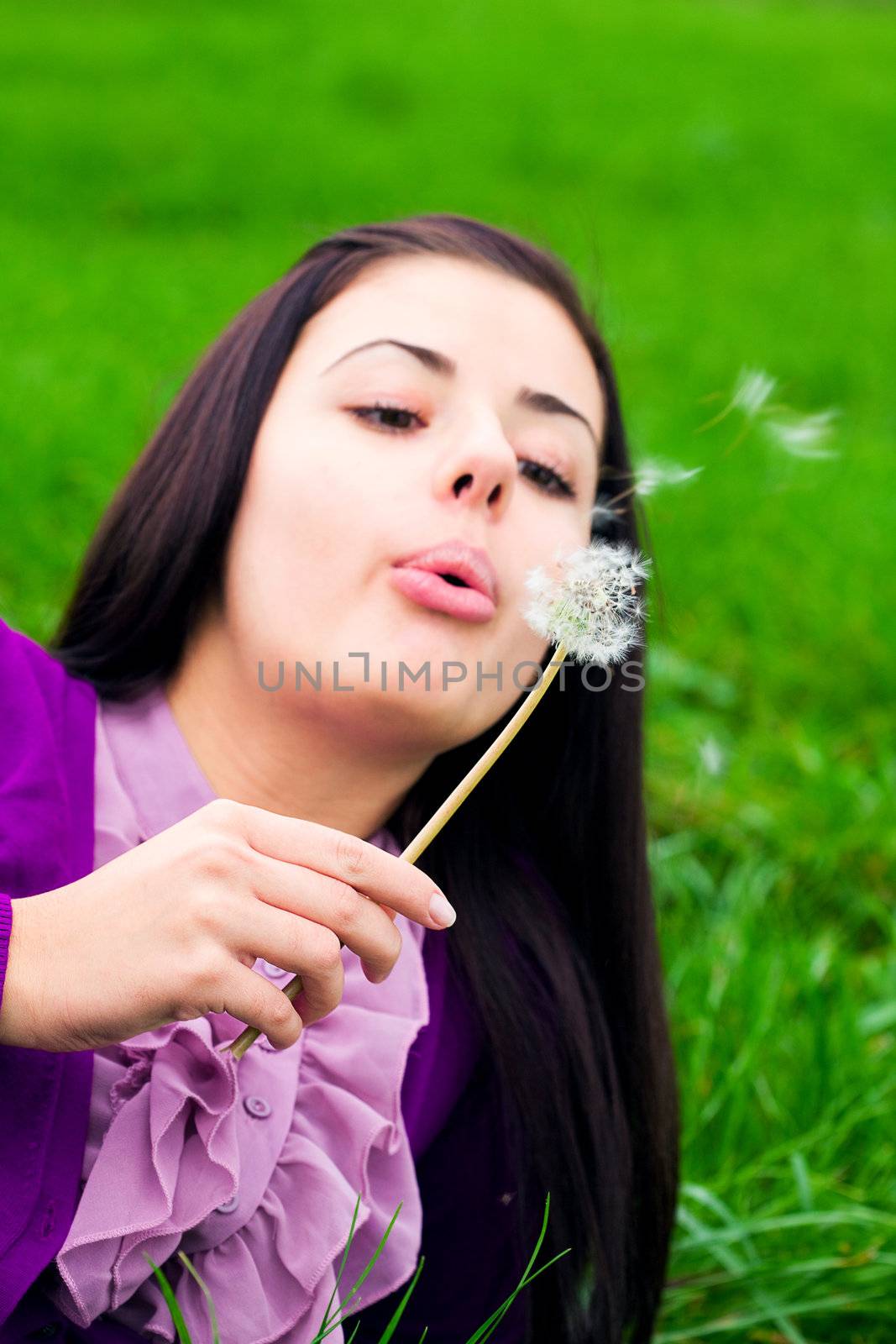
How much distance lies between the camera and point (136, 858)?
111 centimetres

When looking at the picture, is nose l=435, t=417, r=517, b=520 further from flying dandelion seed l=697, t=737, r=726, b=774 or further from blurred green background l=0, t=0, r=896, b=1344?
flying dandelion seed l=697, t=737, r=726, b=774

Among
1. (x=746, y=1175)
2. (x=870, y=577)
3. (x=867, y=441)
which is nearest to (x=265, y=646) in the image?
(x=746, y=1175)

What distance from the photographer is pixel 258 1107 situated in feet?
4.70

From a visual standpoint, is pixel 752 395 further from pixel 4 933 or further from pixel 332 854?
pixel 4 933

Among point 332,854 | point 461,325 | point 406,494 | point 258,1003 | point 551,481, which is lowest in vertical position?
point 258,1003

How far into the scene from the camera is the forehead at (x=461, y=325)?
1639 millimetres

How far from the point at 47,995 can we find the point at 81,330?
3.66m

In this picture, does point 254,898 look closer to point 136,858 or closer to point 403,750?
point 136,858

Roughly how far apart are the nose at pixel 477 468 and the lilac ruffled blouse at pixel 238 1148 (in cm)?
46

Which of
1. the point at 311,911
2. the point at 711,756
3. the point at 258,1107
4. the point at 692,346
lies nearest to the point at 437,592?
the point at 311,911

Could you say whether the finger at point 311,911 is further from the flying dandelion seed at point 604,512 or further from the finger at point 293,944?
the flying dandelion seed at point 604,512

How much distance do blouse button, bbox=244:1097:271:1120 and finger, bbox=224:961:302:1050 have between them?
1.21 feet

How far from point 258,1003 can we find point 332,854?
0.14 metres

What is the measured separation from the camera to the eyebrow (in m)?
1.61
